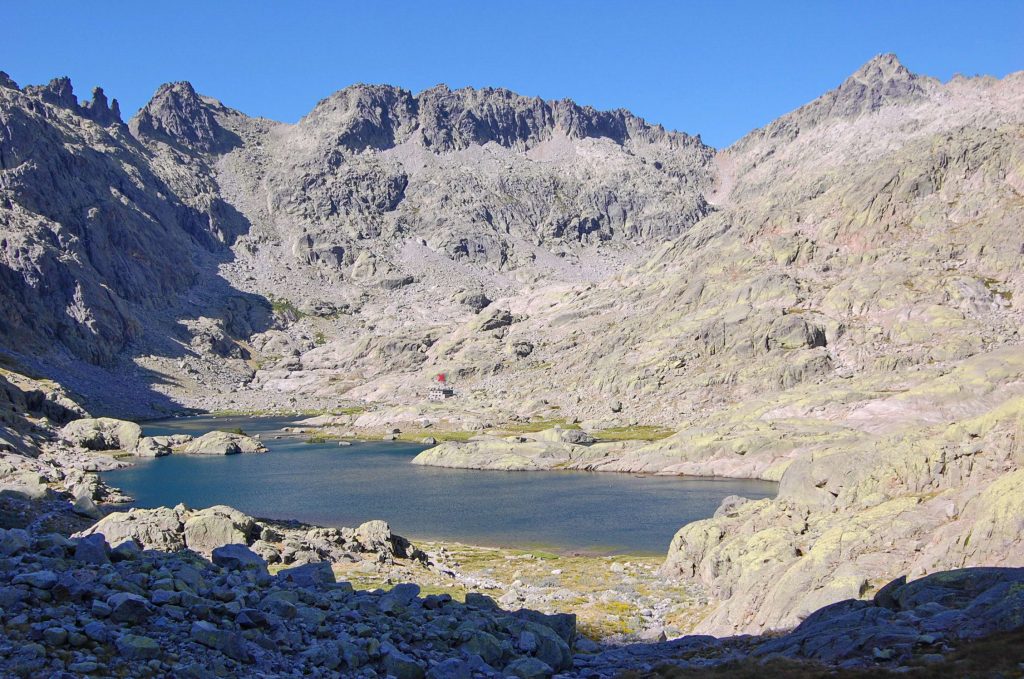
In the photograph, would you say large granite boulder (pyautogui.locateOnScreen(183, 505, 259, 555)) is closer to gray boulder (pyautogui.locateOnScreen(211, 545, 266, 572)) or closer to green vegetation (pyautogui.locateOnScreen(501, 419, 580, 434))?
gray boulder (pyautogui.locateOnScreen(211, 545, 266, 572))

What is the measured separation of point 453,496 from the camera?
4316 inches

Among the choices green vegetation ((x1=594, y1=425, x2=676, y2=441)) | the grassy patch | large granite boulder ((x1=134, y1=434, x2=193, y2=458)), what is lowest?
large granite boulder ((x1=134, y1=434, x2=193, y2=458))

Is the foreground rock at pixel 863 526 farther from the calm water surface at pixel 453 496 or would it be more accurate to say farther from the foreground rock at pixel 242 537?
the foreground rock at pixel 242 537

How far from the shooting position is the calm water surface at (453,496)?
280 ft

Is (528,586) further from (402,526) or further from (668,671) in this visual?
(402,526)

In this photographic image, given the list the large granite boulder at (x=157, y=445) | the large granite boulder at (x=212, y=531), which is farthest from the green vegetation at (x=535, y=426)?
the large granite boulder at (x=212, y=531)

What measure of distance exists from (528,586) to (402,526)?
119 ft

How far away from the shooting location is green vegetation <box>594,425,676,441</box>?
6029 inches

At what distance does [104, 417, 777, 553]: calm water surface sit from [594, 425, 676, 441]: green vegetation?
89.8 ft

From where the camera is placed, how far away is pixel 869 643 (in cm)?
2577

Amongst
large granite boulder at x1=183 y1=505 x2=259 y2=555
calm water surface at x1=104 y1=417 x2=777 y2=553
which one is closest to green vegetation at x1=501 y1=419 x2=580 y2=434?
calm water surface at x1=104 y1=417 x2=777 y2=553

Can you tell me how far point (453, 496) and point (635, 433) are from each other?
60193mm

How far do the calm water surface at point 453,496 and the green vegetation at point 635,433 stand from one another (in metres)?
27.4

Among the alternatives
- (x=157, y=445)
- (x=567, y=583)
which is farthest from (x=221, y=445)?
(x=567, y=583)
